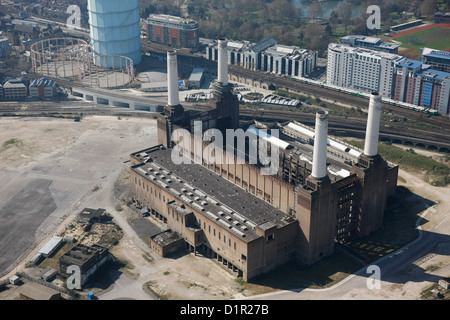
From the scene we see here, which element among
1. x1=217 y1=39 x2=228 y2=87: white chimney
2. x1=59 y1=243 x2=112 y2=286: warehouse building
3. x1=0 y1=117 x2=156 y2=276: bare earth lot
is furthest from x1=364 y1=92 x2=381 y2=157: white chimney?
x1=0 y1=117 x2=156 y2=276: bare earth lot

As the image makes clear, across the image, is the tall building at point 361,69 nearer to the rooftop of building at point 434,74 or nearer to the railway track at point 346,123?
the rooftop of building at point 434,74

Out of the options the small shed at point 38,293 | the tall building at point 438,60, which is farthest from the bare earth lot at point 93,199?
the tall building at point 438,60

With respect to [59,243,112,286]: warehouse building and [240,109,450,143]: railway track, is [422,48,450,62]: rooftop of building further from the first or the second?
[59,243,112,286]: warehouse building

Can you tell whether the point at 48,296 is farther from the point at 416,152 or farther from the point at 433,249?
the point at 416,152

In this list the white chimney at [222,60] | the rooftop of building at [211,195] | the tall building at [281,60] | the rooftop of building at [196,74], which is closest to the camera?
the rooftop of building at [211,195]

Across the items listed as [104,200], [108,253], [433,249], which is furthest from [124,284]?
[433,249]
